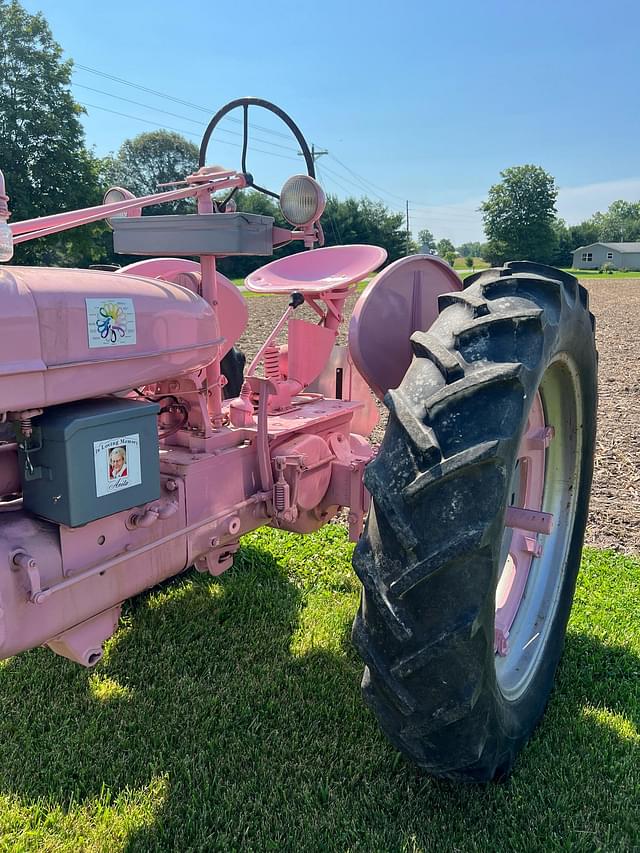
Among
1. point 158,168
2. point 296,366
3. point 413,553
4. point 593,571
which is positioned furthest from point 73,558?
point 158,168

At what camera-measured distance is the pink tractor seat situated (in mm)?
2838

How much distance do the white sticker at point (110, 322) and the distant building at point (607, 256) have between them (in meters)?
84.4

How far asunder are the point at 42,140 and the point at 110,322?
27834mm

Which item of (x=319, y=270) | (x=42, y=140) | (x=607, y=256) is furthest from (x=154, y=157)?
(x=319, y=270)

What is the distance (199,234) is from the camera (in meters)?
2.02

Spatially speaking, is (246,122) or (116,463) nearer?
(116,463)

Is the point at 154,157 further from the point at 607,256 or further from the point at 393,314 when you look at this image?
the point at 393,314

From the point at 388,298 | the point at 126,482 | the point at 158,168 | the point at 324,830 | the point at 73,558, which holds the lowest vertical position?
the point at 324,830

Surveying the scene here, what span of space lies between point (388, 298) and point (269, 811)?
1778mm

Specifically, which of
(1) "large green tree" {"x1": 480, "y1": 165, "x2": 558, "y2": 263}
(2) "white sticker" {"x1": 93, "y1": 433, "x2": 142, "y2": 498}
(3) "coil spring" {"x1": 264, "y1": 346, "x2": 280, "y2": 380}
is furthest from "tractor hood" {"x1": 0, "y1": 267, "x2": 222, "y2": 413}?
(1) "large green tree" {"x1": 480, "y1": 165, "x2": 558, "y2": 263}

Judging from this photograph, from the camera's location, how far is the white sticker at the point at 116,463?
167 cm

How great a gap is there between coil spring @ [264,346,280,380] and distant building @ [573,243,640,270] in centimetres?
8328

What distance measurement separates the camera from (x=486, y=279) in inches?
83.8

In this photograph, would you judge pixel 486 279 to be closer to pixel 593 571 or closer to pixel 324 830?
pixel 324 830
